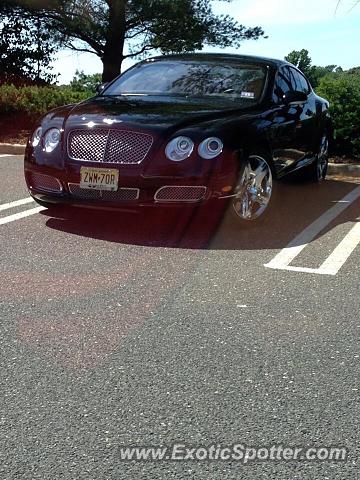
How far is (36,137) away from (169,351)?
322 cm

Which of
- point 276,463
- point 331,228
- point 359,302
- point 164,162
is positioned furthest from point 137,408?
point 331,228

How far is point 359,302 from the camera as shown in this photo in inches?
164

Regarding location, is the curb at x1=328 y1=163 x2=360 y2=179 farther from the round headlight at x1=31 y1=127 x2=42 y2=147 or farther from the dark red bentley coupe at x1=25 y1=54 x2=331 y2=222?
the round headlight at x1=31 y1=127 x2=42 y2=147

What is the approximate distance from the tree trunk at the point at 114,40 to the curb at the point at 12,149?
282 inches

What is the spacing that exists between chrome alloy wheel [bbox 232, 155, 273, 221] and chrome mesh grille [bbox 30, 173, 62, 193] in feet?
4.87

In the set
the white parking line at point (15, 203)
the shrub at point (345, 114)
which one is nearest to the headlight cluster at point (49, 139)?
the white parking line at point (15, 203)

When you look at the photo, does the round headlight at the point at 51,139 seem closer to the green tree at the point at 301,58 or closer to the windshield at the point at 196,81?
the windshield at the point at 196,81

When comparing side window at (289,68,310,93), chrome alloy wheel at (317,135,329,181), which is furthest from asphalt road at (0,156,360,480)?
chrome alloy wheel at (317,135,329,181)

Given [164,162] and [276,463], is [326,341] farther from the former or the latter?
[164,162]

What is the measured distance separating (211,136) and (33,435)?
136 inches

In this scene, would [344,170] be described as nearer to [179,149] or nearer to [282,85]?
[282,85]

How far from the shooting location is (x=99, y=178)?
218 inches

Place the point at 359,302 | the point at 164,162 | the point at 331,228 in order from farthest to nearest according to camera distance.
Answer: the point at 331,228 → the point at 164,162 → the point at 359,302

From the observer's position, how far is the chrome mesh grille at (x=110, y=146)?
551cm
